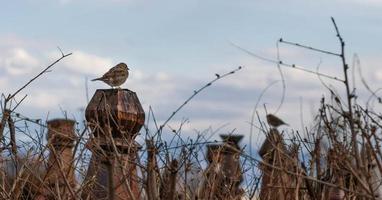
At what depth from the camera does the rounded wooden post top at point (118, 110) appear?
16.1 ft

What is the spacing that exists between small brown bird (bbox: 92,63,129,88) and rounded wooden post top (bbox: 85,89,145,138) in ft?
7.31

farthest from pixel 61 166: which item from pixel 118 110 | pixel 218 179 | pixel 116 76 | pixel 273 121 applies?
pixel 116 76

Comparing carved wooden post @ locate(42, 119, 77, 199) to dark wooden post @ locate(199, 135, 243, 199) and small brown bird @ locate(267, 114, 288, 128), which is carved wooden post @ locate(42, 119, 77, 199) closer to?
dark wooden post @ locate(199, 135, 243, 199)

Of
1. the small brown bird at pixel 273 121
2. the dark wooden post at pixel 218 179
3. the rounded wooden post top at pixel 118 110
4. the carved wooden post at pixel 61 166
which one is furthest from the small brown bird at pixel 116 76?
the dark wooden post at pixel 218 179

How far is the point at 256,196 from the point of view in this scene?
481 cm

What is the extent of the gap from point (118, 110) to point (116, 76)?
2.46m

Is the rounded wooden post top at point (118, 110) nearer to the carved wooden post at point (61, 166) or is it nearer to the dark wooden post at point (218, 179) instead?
the carved wooden post at point (61, 166)

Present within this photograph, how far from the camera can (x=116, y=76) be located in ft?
24.2

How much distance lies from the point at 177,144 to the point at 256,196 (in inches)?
39.0

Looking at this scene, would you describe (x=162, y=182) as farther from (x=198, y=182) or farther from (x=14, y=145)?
(x=14, y=145)

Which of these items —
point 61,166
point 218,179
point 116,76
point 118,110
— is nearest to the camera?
point 61,166

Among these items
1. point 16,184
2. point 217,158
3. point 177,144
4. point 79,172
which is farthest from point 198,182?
point 16,184

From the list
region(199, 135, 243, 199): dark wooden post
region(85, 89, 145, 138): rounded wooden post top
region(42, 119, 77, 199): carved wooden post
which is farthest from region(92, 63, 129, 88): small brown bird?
region(199, 135, 243, 199): dark wooden post

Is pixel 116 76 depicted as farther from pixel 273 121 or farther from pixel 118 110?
pixel 273 121
